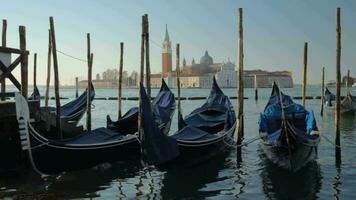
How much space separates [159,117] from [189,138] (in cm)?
376

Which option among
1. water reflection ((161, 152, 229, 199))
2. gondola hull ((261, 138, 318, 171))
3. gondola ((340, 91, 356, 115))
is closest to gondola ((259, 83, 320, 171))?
gondola hull ((261, 138, 318, 171))

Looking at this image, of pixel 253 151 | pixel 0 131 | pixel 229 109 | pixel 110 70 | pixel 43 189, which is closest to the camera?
pixel 43 189

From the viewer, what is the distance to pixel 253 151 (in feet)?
45.1

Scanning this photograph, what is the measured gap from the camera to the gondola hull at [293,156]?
994cm

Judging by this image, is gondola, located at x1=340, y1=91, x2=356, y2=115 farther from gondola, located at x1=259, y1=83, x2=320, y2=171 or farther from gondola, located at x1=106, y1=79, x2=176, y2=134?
gondola, located at x1=259, y1=83, x2=320, y2=171

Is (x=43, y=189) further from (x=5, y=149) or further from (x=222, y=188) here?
(x=222, y=188)

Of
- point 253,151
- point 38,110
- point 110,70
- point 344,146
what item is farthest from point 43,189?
point 110,70

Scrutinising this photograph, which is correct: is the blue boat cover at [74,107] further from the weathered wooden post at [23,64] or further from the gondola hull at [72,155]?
the gondola hull at [72,155]

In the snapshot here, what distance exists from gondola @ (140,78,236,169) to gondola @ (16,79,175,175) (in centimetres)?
33

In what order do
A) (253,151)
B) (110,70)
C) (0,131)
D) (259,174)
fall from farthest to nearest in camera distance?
(110,70)
(253,151)
(259,174)
(0,131)

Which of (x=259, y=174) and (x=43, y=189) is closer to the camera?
(x=43, y=189)

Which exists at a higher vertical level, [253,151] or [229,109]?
[229,109]

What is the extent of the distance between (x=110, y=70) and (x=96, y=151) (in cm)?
16667

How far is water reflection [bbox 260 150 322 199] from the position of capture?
855 cm
